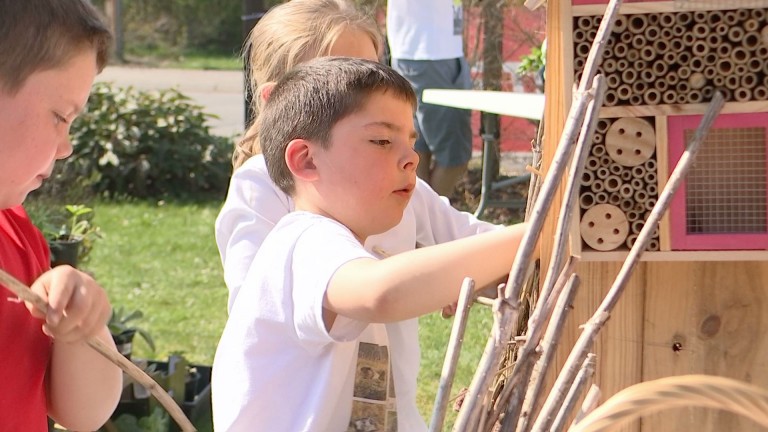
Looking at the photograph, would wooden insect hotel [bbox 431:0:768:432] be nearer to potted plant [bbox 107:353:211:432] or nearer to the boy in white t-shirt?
the boy in white t-shirt

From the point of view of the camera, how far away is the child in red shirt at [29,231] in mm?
1380

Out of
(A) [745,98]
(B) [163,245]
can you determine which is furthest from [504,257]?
(B) [163,245]

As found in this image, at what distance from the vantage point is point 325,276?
4.78 feet

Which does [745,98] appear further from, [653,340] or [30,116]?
[30,116]

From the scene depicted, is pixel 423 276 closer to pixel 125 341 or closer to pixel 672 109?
pixel 672 109

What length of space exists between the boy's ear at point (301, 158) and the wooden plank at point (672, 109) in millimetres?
458

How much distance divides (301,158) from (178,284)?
4.02 meters

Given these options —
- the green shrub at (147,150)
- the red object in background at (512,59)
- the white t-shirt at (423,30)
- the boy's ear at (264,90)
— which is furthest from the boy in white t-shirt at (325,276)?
the green shrub at (147,150)

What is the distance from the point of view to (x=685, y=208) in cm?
159

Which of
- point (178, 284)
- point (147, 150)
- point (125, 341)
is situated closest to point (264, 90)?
point (125, 341)

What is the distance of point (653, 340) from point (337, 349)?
53 centimetres

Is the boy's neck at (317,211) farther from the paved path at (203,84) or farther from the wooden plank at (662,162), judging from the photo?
the paved path at (203,84)

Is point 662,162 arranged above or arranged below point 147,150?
above

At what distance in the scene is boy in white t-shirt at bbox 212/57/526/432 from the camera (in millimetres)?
1531
